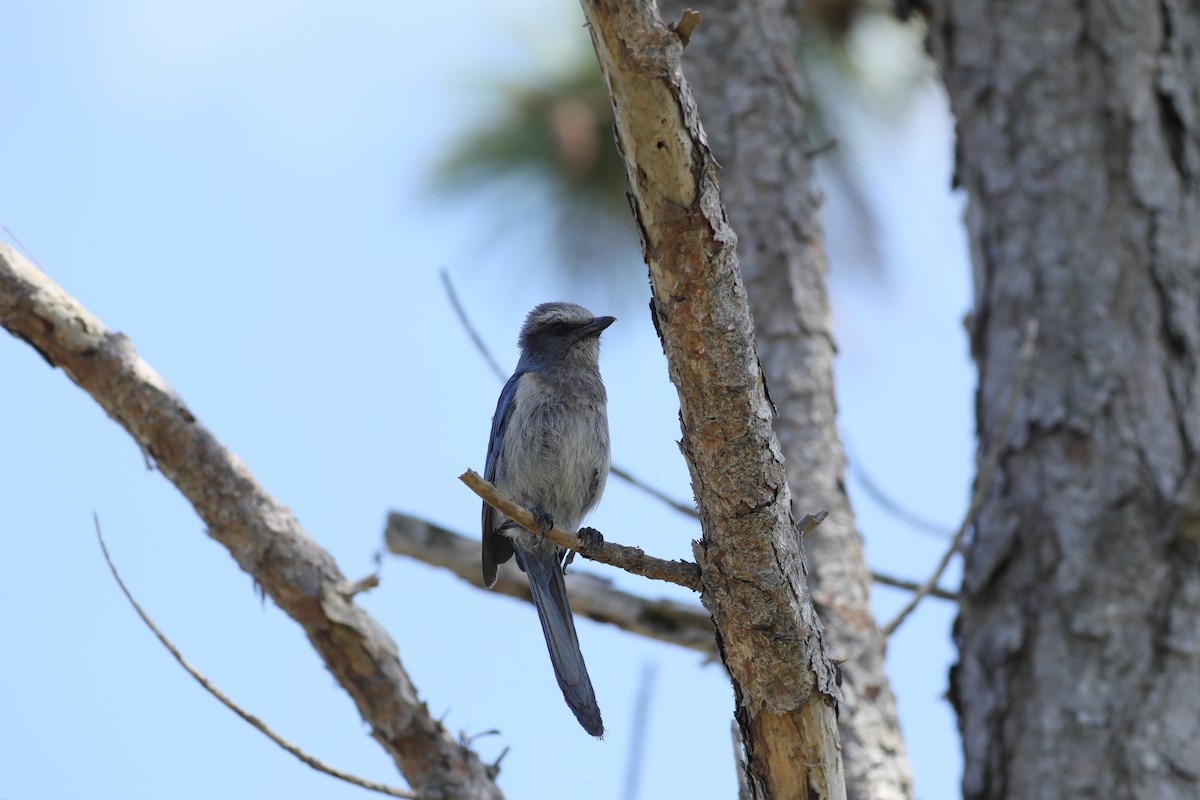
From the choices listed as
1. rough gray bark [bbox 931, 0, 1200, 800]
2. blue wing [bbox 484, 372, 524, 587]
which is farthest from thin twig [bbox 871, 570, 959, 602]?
blue wing [bbox 484, 372, 524, 587]

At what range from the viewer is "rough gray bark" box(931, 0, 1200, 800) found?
4152mm

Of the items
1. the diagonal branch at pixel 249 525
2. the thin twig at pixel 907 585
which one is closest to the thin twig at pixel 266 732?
the diagonal branch at pixel 249 525

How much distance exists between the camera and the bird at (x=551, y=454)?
15.0 feet

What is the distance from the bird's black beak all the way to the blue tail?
986mm

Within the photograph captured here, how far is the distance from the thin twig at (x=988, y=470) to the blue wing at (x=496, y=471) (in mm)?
1497

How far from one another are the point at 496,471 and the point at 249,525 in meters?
1.31

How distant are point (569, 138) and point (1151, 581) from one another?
4226 mm

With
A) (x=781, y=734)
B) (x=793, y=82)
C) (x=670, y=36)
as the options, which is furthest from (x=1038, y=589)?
(x=670, y=36)

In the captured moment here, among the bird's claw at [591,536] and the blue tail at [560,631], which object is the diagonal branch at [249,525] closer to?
the blue tail at [560,631]

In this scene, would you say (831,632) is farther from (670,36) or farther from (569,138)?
(569,138)

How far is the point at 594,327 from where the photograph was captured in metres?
5.08

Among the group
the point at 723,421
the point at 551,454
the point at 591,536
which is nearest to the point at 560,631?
the point at 591,536

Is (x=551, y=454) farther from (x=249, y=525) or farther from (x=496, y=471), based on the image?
(x=249, y=525)

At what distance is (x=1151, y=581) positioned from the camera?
4.27 meters
